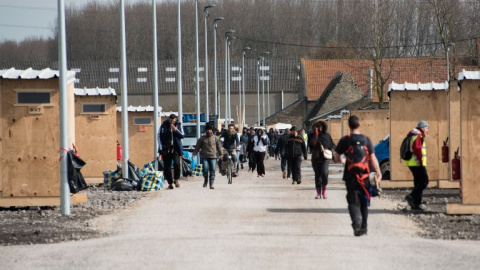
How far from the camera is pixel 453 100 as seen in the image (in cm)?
2247

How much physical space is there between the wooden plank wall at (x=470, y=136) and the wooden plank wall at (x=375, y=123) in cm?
1837

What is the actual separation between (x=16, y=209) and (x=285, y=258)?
9.61m

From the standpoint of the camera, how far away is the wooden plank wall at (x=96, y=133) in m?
28.0

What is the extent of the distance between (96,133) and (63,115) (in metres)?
9.39

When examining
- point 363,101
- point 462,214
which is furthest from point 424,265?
point 363,101

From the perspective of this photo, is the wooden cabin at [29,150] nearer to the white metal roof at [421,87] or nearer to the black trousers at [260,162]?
the white metal roof at [421,87]

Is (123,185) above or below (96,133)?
below

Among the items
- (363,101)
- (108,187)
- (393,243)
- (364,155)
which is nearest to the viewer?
(393,243)

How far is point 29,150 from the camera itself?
19.8 meters

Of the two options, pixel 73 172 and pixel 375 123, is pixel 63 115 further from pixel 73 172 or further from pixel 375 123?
pixel 375 123

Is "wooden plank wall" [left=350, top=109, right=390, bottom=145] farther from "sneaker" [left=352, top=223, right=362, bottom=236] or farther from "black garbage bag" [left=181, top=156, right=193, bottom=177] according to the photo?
"sneaker" [left=352, top=223, right=362, bottom=236]

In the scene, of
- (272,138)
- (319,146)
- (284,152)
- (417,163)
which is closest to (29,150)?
(319,146)

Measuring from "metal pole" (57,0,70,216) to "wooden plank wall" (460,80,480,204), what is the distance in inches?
271

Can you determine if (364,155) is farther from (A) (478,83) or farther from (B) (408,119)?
(B) (408,119)
